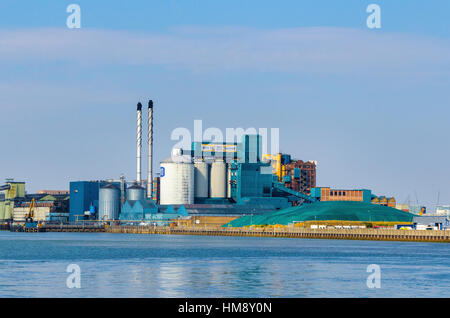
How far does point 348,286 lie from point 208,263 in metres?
29.1

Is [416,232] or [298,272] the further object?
[416,232]

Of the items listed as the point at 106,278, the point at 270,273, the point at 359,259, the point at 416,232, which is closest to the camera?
the point at 106,278

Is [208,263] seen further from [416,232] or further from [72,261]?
[416,232]

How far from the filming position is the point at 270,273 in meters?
85.8

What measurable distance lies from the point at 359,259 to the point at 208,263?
65.5ft

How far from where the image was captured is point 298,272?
86500 millimetres
